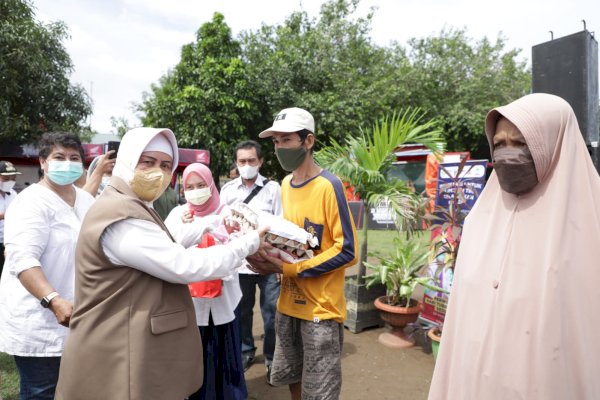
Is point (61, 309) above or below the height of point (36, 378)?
above

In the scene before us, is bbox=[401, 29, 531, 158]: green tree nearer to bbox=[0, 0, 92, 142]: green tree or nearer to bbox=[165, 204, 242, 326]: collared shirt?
bbox=[0, 0, 92, 142]: green tree

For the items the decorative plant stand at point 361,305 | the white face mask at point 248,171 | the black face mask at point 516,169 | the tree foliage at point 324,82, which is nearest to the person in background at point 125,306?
the black face mask at point 516,169

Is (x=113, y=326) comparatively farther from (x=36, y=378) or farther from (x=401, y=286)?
(x=401, y=286)

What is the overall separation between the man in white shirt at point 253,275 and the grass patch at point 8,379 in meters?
1.84

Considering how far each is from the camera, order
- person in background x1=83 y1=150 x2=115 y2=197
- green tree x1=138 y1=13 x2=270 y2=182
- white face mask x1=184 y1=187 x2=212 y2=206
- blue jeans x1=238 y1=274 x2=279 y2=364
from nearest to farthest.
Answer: white face mask x1=184 y1=187 x2=212 y2=206
person in background x1=83 y1=150 x2=115 y2=197
blue jeans x1=238 y1=274 x2=279 y2=364
green tree x1=138 y1=13 x2=270 y2=182

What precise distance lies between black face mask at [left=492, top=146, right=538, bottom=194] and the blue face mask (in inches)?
89.2

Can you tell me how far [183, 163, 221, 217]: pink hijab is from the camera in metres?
2.71

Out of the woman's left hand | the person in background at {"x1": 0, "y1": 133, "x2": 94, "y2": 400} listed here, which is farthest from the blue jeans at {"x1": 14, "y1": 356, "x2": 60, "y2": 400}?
the woman's left hand

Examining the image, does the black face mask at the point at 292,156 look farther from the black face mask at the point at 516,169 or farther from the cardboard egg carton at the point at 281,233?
the black face mask at the point at 516,169

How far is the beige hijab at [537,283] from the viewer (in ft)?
4.18

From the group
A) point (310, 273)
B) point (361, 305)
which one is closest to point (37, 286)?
point (310, 273)

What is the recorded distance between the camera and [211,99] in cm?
1310

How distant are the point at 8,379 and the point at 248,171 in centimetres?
271

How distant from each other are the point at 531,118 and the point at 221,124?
41.8ft
